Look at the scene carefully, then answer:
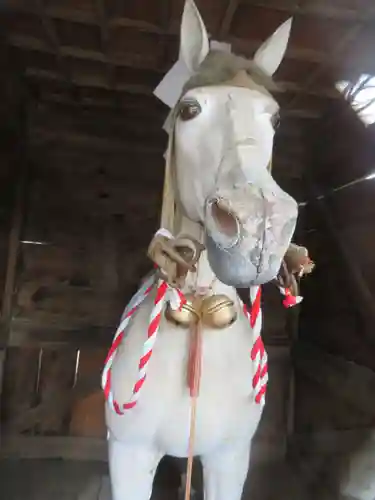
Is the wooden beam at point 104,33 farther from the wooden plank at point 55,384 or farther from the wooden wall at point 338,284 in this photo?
the wooden plank at point 55,384

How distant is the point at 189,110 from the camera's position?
0.82 metres

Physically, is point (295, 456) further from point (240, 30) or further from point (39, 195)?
point (240, 30)

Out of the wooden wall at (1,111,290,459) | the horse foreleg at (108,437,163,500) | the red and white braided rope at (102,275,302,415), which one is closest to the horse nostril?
the red and white braided rope at (102,275,302,415)

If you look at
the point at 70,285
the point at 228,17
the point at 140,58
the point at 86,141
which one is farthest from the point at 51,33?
the point at 70,285

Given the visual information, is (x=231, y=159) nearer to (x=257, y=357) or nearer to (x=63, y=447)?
(x=257, y=357)

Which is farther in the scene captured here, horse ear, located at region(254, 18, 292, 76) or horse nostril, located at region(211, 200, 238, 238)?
horse ear, located at region(254, 18, 292, 76)

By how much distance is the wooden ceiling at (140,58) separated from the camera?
1089 millimetres

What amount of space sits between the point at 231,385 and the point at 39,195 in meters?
1.04

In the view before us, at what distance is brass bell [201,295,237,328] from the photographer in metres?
0.89

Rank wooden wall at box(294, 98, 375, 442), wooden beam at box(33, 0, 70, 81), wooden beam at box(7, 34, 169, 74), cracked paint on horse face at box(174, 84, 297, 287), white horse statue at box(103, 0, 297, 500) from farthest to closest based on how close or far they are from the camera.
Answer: wooden wall at box(294, 98, 375, 442) < wooden beam at box(7, 34, 169, 74) < wooden beam at box(33, 0, 70, 81) < white horse statue at box(103, 0, 297, 500) < cracked paint on horse face at box(174, 84, 297, 287)

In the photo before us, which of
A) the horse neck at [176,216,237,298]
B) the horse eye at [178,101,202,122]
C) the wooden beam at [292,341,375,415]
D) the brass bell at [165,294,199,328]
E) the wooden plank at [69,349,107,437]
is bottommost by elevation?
the wooden plank at [69,349,107,437]

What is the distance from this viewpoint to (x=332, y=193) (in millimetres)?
1590

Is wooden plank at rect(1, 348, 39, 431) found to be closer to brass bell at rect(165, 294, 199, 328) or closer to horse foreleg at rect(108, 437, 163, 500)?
horse foreleg at rect(108, 437, 163, 500)

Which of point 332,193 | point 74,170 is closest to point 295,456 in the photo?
point 332,193
